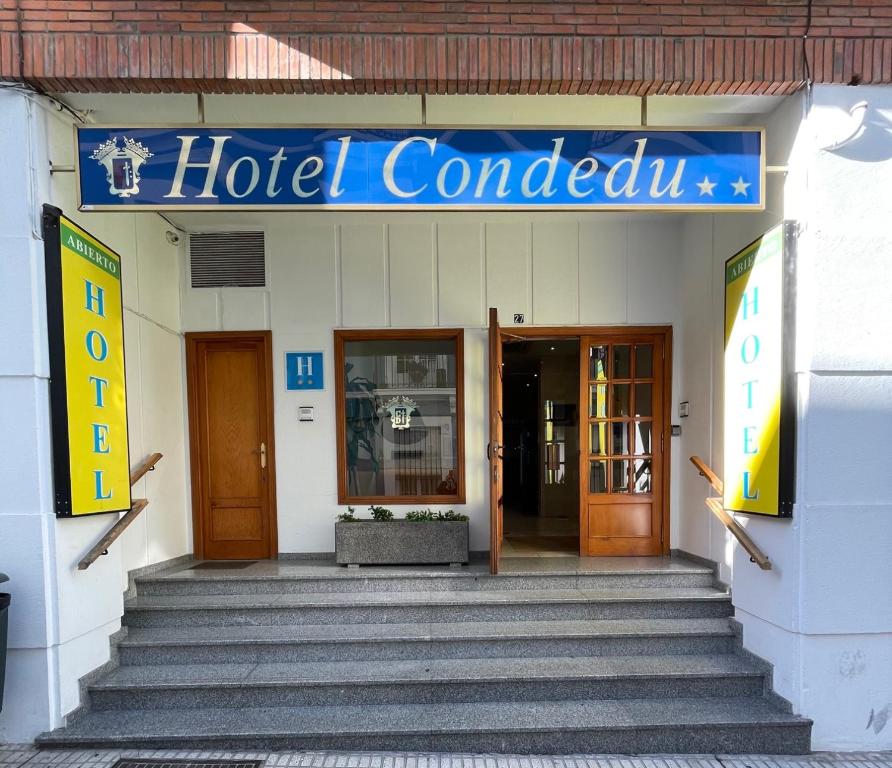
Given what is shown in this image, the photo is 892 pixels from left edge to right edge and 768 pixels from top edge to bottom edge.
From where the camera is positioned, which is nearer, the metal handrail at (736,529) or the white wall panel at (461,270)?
the metal handrail at (736,529)

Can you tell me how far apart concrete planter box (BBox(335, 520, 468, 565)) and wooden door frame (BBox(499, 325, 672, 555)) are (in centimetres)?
131

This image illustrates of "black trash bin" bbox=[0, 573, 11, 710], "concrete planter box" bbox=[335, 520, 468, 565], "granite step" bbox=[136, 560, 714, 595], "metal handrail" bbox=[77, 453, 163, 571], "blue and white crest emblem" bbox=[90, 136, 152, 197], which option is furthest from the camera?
"concrete planter box" bbox=[335, 520, 468, 565]

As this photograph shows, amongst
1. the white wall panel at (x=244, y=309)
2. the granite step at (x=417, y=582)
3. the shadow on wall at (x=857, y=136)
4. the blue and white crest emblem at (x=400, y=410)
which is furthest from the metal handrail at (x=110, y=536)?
the shadow on wall at (x=857, y=136)

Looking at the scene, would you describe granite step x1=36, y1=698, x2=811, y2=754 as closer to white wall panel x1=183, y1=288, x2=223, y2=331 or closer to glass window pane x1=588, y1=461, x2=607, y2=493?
glass window pane x1=588, y1=461, x2=607, y2=493

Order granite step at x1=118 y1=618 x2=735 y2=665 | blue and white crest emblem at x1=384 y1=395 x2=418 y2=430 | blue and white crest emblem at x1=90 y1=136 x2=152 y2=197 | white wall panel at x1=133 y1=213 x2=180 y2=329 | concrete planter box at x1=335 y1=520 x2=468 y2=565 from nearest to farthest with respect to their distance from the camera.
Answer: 1. blue and white crest emblem at x1=90 y1=136 x2=152 y2=197
2. granite step at x1=118 y1=618 x2=735 y2=665
3. white wall panel at x1=133 y1=213 x2=180 y2=329
4. concrete planter box at x1=335 y1=520 x2=468 y2=565
5. blue and white crest emblem at x1=384 y1=395 x2=418 y2=430

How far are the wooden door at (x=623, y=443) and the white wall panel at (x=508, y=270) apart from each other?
751 mm

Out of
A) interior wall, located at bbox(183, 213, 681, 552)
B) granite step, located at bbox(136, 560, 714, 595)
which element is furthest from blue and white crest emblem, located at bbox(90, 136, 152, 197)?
granite step, located at bbox(136, 560, 714, 595)

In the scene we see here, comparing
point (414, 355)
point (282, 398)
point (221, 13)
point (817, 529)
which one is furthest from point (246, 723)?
point (221, 13)

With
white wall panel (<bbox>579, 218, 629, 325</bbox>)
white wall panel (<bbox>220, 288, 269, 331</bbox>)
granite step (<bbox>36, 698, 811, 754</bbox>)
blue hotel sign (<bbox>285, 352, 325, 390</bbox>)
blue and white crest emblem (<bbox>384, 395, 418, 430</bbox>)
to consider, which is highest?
white wall panel (<bbox>579, 218, 629, 325</bbox>)

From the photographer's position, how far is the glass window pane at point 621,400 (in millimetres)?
4941

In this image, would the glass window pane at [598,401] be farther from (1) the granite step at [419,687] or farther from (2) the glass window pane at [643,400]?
(1) the granite step at [419,687]

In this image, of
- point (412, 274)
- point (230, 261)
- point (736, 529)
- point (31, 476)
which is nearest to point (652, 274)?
point (412, 274)

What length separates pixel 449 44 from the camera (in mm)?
2934

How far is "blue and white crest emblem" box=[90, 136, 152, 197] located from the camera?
2.81 meters
